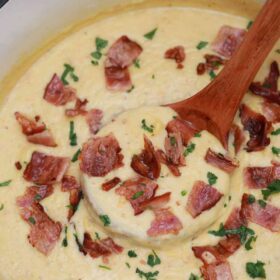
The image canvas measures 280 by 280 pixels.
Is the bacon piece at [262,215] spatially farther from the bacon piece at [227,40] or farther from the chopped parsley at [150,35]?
the chopped parsley at [150,35]

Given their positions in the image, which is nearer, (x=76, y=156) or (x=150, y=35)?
(x=76, y=156)

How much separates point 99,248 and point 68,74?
0.86 m

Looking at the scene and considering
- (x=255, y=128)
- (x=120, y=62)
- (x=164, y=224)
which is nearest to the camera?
(x=164, y=224)

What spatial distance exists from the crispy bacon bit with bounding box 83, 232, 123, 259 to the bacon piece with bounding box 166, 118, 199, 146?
1.73 feet

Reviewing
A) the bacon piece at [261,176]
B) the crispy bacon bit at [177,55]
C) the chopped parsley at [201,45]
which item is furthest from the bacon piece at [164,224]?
the chopped parsley at [201,45]

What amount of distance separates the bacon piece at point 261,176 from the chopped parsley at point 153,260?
1.68ft

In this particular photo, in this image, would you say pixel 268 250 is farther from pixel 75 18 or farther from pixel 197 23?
pixel 75 18

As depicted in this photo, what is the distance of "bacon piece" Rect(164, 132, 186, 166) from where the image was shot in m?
2.39

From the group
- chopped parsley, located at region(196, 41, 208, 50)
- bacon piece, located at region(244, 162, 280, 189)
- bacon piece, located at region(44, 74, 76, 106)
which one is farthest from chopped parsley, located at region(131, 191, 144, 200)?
chopped parsley, located at region(196, 41, 208, 50)

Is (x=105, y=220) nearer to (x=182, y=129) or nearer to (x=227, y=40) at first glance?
(x=182, y=129)

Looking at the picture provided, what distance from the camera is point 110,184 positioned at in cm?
237

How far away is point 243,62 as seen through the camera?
250cm

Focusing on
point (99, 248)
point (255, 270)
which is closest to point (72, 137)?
point (99, 248)

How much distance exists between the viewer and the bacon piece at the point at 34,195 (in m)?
2.51
